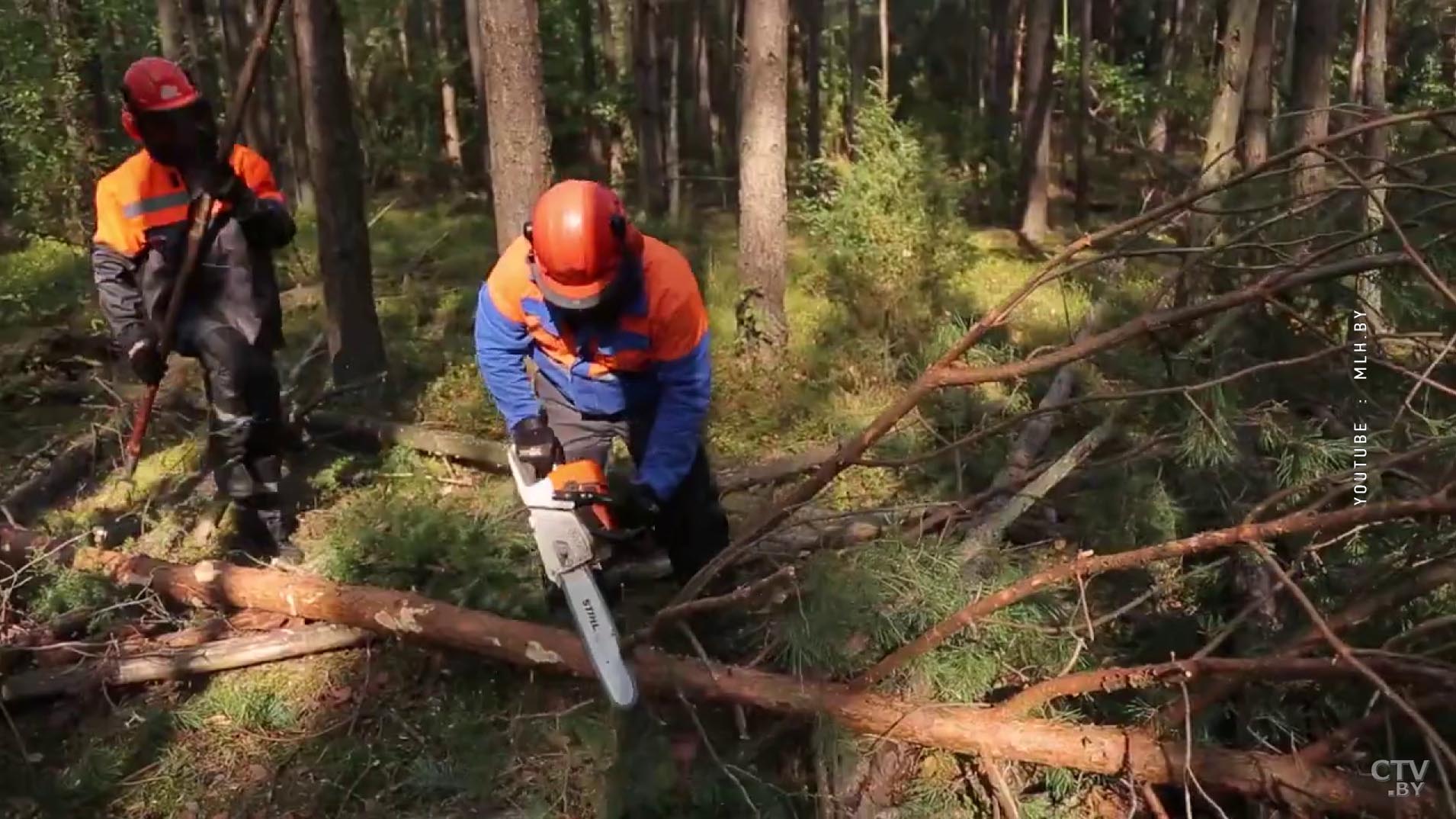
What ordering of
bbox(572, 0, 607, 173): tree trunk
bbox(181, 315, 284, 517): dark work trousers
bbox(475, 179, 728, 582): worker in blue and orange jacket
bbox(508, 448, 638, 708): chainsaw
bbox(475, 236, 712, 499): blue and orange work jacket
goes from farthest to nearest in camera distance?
bbox(572, 0, 607, 173): tree trunk, bbox(181, 315, 284, 517): dark work trousers, bbox(475, 236, 712, 499): blue and orange work jacket, bbox(475, 179, 728, 582): worker in blue and orange jacket, bbox(508, 448, 638, 708): chainsaw

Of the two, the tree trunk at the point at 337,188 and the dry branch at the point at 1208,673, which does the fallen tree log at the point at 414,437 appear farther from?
the dry branch at the point at 1208,673

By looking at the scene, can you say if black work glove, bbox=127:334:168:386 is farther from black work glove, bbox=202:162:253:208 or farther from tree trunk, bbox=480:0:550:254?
tree trunk, bbox=480:0:550:254

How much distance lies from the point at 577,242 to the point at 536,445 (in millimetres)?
742

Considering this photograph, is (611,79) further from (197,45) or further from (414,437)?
(414,437)

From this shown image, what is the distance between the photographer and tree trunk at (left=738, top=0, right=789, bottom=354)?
23.5ft

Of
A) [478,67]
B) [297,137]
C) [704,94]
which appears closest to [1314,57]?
[478,67]

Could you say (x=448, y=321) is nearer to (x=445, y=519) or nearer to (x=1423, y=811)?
(x=445, y=519)

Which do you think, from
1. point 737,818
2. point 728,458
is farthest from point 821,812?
point 728,458

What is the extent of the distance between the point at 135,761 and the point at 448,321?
5746mm

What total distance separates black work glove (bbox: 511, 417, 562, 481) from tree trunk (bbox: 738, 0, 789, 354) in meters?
3.95

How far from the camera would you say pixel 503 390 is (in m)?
3.67

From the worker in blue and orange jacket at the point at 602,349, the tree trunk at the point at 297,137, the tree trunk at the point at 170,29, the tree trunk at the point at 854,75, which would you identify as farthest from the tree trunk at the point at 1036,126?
the worker in blue and orange jacket at the point at 602,349

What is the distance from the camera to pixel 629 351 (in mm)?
3598

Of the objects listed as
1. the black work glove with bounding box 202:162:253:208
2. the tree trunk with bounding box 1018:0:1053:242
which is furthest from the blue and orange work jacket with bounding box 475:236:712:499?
the tree trunk with bounding box 1018:0:1053:242
